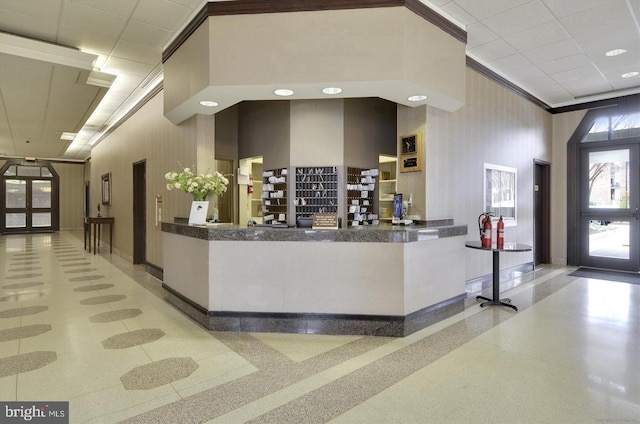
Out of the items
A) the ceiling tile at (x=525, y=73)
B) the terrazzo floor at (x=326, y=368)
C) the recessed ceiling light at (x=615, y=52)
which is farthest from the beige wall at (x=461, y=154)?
the terrazzo floor at (x=326, y=368)

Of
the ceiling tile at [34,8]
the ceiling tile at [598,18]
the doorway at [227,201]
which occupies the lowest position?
the doorway at [227,201]

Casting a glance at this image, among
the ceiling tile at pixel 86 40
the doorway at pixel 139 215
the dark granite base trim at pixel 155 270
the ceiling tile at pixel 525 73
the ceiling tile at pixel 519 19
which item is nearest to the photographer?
the ceiling tile at pixel 519 19

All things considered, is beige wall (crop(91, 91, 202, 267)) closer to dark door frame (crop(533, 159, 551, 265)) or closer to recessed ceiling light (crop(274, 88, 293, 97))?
recessed ceiling light (crop(274, 88, 293, 97))

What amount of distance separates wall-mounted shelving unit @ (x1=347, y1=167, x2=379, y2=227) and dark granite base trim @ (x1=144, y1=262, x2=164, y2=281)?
335 cm

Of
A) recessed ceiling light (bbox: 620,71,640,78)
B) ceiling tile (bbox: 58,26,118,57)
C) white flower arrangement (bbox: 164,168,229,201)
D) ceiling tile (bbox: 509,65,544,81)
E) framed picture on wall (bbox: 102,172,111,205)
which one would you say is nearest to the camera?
white flower arrangement (bbox: 164,168,229,201)

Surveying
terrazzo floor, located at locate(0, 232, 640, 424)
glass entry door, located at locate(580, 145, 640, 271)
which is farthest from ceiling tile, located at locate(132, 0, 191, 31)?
glass entry door, located at locate(580, 145, 640, 271)

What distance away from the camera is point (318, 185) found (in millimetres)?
6270

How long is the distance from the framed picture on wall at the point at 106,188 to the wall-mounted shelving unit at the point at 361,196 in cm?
737

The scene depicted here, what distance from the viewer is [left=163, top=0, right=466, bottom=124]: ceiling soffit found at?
3.44 metres

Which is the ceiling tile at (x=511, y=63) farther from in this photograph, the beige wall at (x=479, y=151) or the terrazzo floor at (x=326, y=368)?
the terrazzo floor at (x=326, y=368)

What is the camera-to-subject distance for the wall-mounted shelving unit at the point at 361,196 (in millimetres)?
6352

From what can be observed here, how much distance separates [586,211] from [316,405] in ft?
24.7

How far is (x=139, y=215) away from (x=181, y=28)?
465 centimetres

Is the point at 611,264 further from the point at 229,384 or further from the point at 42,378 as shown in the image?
the point at 42,378
